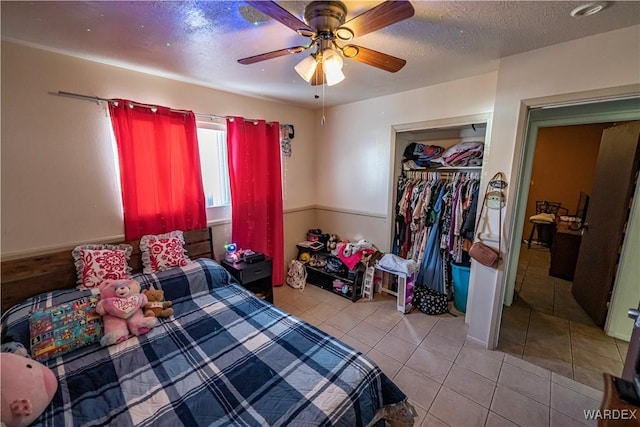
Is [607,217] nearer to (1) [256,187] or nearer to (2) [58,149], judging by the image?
(1) [256,187]

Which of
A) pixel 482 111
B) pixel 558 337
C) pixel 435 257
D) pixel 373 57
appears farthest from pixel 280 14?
pixel 558 337

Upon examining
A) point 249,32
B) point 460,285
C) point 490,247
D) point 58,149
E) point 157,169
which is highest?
point 249,32

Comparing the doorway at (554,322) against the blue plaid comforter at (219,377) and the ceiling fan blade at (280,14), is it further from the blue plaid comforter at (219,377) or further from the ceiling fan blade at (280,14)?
the ceiling fan blade at (280,14)

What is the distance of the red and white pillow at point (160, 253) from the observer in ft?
7.27

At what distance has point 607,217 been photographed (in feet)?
8.30

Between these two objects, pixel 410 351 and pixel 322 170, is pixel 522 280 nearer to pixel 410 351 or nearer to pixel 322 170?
pixel 410 351

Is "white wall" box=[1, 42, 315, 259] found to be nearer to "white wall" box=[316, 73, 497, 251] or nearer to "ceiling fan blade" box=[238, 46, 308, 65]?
"ceiling fan blade" box=[238, 46, 308, 65]

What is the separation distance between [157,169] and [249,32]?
57.5 inches

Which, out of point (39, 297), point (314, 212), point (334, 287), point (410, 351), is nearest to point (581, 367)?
point (410, 351)

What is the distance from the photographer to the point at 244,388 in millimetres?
1236

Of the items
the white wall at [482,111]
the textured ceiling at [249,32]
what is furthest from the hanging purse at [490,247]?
the textured ceiling at [249,32]

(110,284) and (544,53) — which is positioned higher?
(544,53)

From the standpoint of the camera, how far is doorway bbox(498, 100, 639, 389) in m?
2.06

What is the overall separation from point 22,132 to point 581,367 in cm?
442
